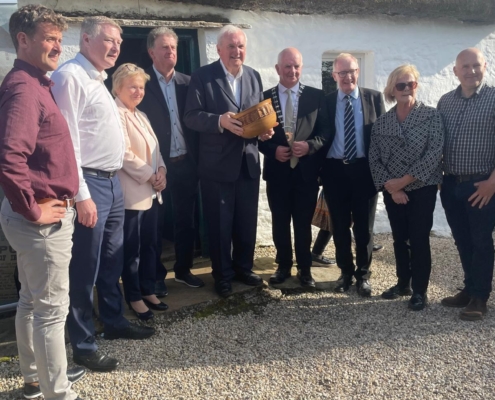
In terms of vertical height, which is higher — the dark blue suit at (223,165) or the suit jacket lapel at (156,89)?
the suit jacket lapel at (156,89)

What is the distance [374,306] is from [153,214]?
1.99 meters

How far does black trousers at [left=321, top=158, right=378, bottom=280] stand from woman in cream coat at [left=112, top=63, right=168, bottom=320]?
4.83 ft

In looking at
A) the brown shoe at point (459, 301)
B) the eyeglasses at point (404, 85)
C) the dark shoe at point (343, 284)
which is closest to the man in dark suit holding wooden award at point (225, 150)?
the dark shoe at point (343, 284)

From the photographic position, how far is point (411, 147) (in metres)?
3.93

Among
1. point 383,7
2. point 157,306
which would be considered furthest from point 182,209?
point 383,7

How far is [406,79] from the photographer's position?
12.8ft

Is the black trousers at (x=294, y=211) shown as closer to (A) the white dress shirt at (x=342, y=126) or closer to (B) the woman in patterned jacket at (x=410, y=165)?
(A) the white dress shirt at (x=342, y=126)

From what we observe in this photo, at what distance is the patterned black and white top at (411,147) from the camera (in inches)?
153

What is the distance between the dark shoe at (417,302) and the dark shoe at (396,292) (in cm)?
20

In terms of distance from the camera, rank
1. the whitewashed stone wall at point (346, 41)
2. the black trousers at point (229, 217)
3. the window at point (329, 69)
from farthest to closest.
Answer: the window at point (329, 69) → the whitewashed stone wall at point (346, 41) → the black trousers at point (229, 217)

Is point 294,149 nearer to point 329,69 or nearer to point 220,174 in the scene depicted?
point 220,174

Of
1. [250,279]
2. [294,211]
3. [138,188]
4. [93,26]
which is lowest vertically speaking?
[250,279]

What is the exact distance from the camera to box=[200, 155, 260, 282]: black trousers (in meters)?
4.13

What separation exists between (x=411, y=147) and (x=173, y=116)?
1945mm
